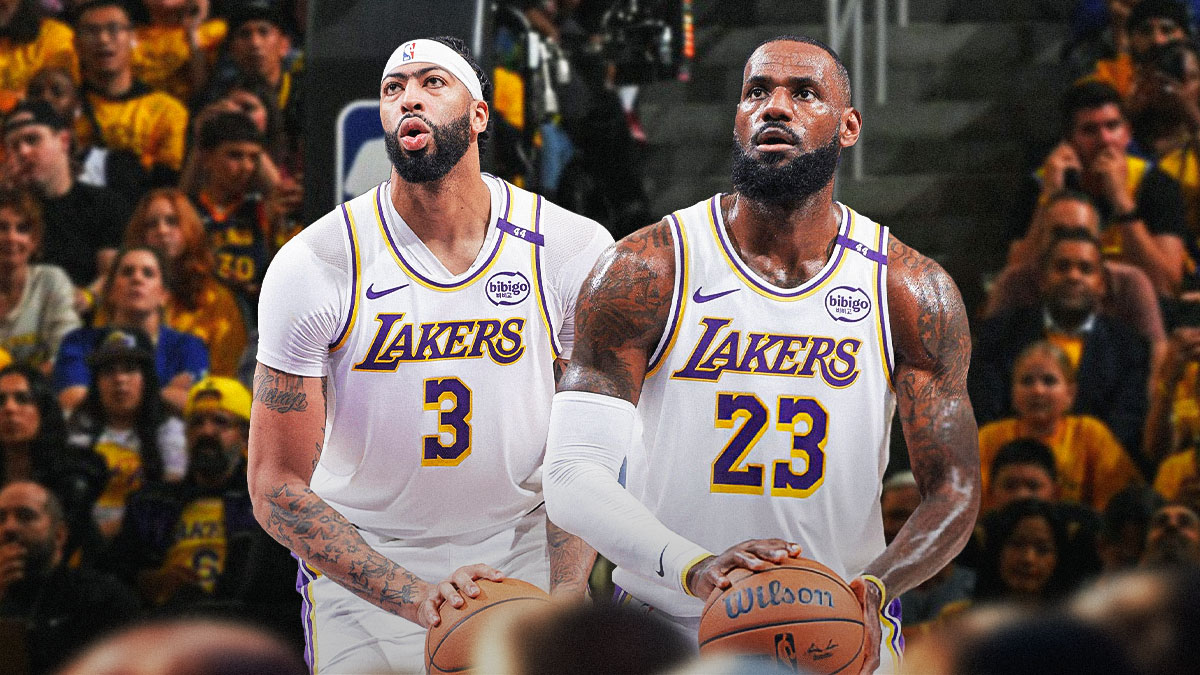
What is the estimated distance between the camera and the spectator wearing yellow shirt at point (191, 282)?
23.6ft

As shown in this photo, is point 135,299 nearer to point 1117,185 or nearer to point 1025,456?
point 1025,456

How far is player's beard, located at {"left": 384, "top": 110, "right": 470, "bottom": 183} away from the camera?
429 cm

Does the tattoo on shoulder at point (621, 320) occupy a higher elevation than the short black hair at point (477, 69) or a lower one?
lower

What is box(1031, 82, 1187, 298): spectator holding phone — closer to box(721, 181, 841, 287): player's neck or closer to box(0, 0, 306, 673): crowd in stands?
box(721, 181, 841, 287): player's neck

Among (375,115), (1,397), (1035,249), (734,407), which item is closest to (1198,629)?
(734,407)

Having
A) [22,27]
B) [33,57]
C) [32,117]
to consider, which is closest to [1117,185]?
[32,117]

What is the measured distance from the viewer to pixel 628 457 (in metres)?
4.07

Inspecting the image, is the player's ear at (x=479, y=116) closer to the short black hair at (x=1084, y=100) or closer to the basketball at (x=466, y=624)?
the basketball at (x=466, y=624)

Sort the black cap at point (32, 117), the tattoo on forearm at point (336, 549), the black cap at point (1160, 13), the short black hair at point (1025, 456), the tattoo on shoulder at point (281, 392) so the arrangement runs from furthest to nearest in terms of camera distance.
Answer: the black cap at point (1160, 13) < the black cap at point (32, 117) < the short black hair at point (1025, 456) < the tattoo on shoulder at point (281, 392) < the tattoo on forearm at point (336, 549)

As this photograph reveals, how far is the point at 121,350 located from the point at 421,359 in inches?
126

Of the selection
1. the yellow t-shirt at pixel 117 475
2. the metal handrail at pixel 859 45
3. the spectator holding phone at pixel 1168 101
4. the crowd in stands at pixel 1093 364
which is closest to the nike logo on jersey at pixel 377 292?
the crowd in stands at pixel 1093 364

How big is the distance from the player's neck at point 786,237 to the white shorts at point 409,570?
97cm

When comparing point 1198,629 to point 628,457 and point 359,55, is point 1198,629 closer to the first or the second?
point 628,457

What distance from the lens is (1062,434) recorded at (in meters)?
6.64
